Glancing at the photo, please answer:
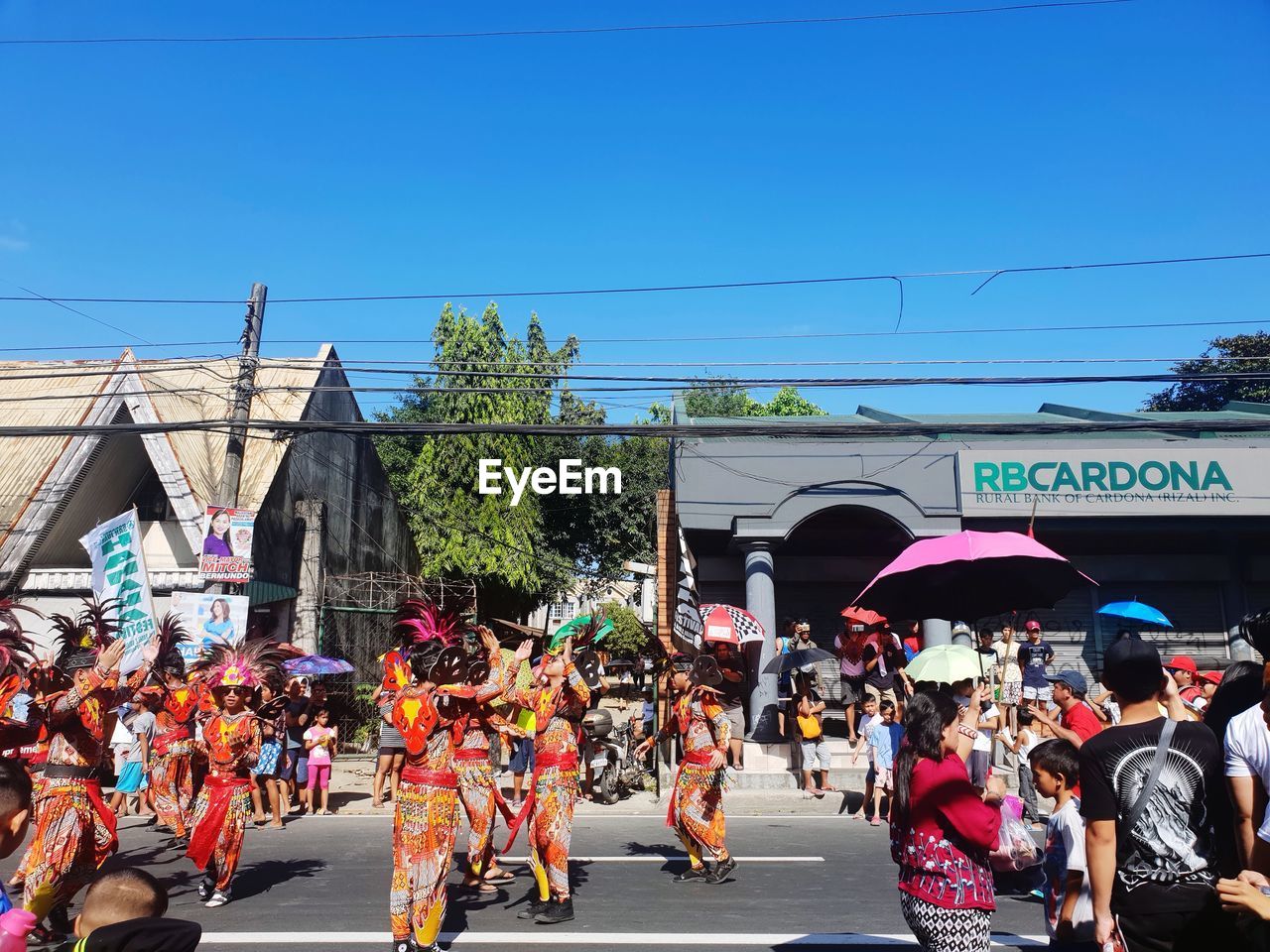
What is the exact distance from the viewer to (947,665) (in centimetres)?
645

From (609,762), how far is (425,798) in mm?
7834

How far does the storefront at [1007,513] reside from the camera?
57.6ft

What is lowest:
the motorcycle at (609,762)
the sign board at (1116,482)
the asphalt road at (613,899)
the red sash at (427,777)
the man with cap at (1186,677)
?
the asphalt road at (613,899)

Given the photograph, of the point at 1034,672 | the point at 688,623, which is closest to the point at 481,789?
the point at 688,623

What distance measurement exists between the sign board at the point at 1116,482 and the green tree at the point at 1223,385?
12401mm

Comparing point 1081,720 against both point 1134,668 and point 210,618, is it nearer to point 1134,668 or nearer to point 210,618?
point 1134,668

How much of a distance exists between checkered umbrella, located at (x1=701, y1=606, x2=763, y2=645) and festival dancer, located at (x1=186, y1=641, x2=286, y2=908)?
23.8 feet

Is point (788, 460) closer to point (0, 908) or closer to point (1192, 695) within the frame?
point (1192, 695)

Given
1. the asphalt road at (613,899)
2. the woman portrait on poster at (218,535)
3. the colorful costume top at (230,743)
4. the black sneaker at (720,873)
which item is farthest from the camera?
the woman portrait on poster at (218,535)

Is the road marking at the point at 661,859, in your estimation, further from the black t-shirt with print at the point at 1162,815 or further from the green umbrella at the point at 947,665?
the black t-shirt with print at the point at 1162,815

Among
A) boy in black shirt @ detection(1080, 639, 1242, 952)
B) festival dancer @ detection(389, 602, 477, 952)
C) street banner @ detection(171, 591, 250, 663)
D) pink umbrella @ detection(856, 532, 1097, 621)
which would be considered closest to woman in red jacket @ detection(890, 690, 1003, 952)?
boy in black shirt @ detection(1080, 639, 1242, 952)

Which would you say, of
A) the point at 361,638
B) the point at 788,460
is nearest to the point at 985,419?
the point at 788,460

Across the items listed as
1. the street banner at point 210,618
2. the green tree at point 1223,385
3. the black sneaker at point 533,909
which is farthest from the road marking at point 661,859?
the green tree at point 1223,385

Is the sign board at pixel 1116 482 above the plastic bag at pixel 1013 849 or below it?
above
